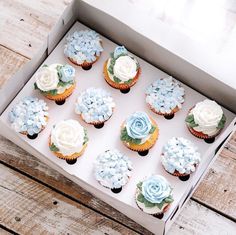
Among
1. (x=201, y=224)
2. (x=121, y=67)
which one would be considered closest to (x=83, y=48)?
(x=121, y=67)

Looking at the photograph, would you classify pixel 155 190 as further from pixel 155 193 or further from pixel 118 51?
pixel 118 51

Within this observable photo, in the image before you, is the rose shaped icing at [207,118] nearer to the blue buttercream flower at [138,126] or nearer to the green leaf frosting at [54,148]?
the blue buttercream flower at [138,126]

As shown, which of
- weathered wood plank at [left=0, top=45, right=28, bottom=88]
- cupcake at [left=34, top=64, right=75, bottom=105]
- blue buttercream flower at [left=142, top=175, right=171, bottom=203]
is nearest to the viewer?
blue buttercream flower at [left=142, top=175, right=171, bottom=203]

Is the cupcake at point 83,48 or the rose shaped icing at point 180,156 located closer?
the rose shaped icing at point 180,156

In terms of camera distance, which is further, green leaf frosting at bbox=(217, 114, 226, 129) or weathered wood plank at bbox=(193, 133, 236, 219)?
weathered wood plank at bbox=(193, 133, 236, 219)

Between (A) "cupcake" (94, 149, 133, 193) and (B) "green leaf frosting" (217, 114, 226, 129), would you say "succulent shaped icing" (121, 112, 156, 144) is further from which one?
(B) "green leaf frosting" (217, 114, 226, 129)

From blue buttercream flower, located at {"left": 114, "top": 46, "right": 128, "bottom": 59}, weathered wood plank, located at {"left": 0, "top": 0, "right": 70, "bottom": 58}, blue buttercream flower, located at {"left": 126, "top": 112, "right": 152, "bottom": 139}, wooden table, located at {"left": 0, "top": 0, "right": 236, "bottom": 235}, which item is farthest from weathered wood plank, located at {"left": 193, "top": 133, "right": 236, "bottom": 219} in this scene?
weathered wood plank, located at {"left": 0, "top": 0, "right": 70, "bottom": 58}

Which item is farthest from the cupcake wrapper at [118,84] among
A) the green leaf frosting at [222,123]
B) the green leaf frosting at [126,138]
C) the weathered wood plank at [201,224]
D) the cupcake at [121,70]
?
the weathered wood plank at [201,224]
